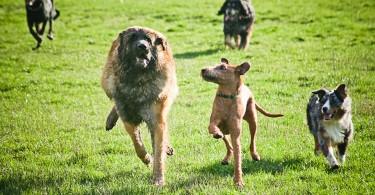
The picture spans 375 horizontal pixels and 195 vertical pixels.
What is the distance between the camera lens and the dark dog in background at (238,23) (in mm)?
18297

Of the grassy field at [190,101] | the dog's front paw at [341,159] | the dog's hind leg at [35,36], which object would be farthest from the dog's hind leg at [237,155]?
the dog's hind leg at [35,36]

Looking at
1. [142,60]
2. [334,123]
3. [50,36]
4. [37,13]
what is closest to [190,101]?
[334,123]

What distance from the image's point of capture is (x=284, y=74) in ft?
46.9

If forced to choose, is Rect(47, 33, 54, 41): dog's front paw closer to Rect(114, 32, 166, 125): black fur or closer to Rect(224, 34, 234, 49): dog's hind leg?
Rect(224, 34, 234, 49): dog's hind leg

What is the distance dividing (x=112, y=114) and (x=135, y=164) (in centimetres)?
100

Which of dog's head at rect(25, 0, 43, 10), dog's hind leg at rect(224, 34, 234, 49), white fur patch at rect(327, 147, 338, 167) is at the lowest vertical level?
dog's hind leg at rect(224, 34, 234, 49)

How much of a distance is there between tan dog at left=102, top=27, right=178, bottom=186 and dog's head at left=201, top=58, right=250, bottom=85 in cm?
67

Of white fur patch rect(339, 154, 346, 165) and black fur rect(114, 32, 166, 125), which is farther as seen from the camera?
white fur patch rect(339, 154, 346, 165)

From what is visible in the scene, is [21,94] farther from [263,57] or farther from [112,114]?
[263,57]

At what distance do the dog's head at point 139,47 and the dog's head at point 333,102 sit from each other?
242cm

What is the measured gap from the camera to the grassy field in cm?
713

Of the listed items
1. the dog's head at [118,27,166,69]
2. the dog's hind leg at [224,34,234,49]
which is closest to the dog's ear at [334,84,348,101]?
the dog's head at [118,27,166,69]

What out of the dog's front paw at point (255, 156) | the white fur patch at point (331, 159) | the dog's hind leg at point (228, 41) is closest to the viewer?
the white fur patch at point (331, 159)

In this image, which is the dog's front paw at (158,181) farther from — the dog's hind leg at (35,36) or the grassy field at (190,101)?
the dog's hind leg at (35,36)
